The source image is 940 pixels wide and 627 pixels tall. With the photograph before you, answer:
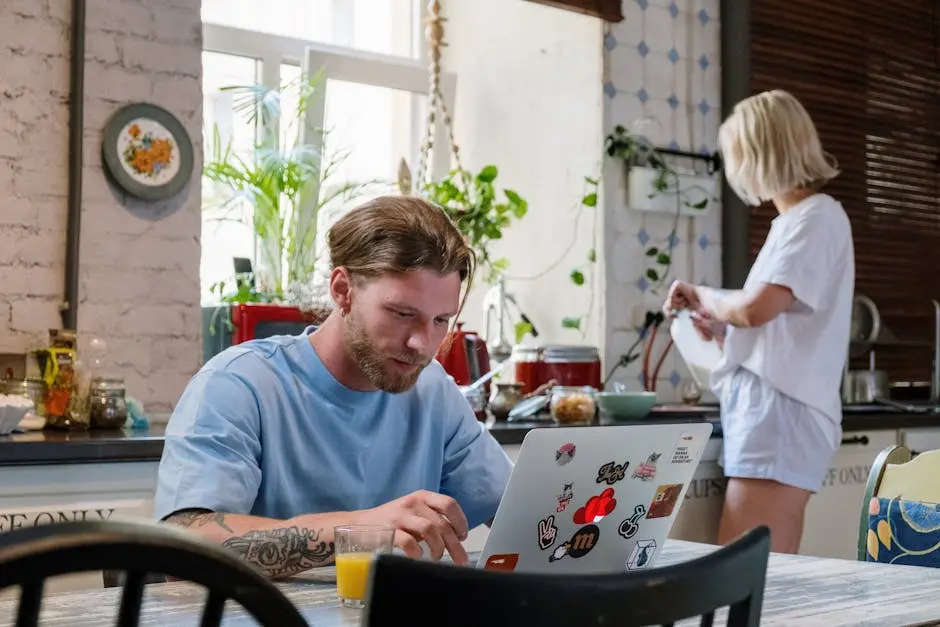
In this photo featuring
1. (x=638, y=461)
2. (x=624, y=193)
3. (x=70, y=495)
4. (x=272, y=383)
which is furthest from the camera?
(x=624, y=193)

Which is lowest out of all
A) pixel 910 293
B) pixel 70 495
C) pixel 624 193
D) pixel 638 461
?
pixel 70 495

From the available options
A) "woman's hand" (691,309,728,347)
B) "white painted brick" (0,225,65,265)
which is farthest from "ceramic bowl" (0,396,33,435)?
"woman's hand" (691,309,728,347)

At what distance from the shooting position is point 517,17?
4285mm

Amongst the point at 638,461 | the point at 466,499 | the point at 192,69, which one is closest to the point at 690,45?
the point at 192,69

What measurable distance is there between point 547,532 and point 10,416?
1.49m

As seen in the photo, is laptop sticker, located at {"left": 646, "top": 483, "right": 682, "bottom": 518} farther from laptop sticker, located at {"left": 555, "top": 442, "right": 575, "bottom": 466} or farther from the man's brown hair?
the man's brown hair

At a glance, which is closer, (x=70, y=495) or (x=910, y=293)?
(x=70, y=495)

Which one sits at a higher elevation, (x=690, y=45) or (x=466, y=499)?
(x=690, y=45)

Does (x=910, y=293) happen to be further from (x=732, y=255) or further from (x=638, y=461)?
(x=638, y=461)

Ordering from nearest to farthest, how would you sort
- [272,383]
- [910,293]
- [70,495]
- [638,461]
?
[638,461]
[272,383]
[70,495]
[910,293]

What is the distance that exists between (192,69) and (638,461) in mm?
2035

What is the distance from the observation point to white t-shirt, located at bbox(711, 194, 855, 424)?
10.3 ft

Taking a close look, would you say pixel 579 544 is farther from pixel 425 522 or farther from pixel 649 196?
pixel 649 196

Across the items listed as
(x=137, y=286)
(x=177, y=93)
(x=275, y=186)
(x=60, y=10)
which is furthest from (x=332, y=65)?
(x=137, y=286)
